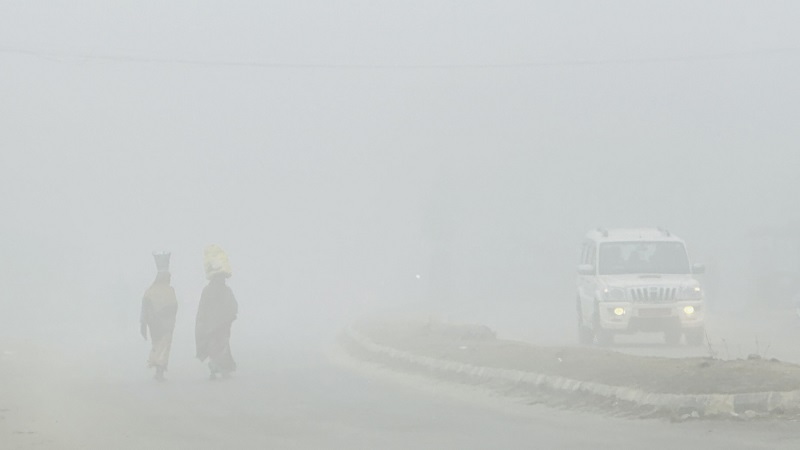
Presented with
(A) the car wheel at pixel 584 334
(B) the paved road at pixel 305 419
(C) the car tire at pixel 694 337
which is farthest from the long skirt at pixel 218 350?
(C) the car tire at pixel 694 337

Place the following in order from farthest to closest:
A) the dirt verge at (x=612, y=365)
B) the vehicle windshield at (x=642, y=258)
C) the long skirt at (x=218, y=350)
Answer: the vehicle windshield at (x=642, y=258), the long skirt at (x=218, y=350), the dirt verge at (x=612, y=365)

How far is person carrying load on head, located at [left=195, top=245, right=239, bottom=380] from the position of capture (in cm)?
2173

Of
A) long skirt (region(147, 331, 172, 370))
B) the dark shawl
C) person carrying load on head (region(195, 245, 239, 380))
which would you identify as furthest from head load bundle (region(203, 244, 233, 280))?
long skirt (region(147, 331, 172, 370))

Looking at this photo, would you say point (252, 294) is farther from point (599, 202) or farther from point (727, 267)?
point (727, 267)

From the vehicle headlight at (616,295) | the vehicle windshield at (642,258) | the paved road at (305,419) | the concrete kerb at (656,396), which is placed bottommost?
the paved road at (305,419)

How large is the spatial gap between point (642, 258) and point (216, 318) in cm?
988

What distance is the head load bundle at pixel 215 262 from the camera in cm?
2252

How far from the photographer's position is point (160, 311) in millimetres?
22500

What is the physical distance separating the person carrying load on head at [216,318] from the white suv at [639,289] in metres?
7.83

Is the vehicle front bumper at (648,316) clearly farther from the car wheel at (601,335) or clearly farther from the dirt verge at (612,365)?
the dirt verge at (612,365)

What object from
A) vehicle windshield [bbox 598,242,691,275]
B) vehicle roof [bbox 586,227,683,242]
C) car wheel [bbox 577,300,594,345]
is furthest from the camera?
vehicle roof [bbox 586,227,683,242]

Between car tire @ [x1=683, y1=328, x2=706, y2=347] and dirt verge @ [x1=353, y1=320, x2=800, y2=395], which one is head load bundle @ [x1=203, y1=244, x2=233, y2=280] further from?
car tire @ [x1=683, y1=328, x2=706, y2=347]

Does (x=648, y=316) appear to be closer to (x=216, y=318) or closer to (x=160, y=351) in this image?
(x=216, y=318)

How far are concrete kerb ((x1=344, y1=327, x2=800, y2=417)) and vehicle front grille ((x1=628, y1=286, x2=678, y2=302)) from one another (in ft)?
26.5
